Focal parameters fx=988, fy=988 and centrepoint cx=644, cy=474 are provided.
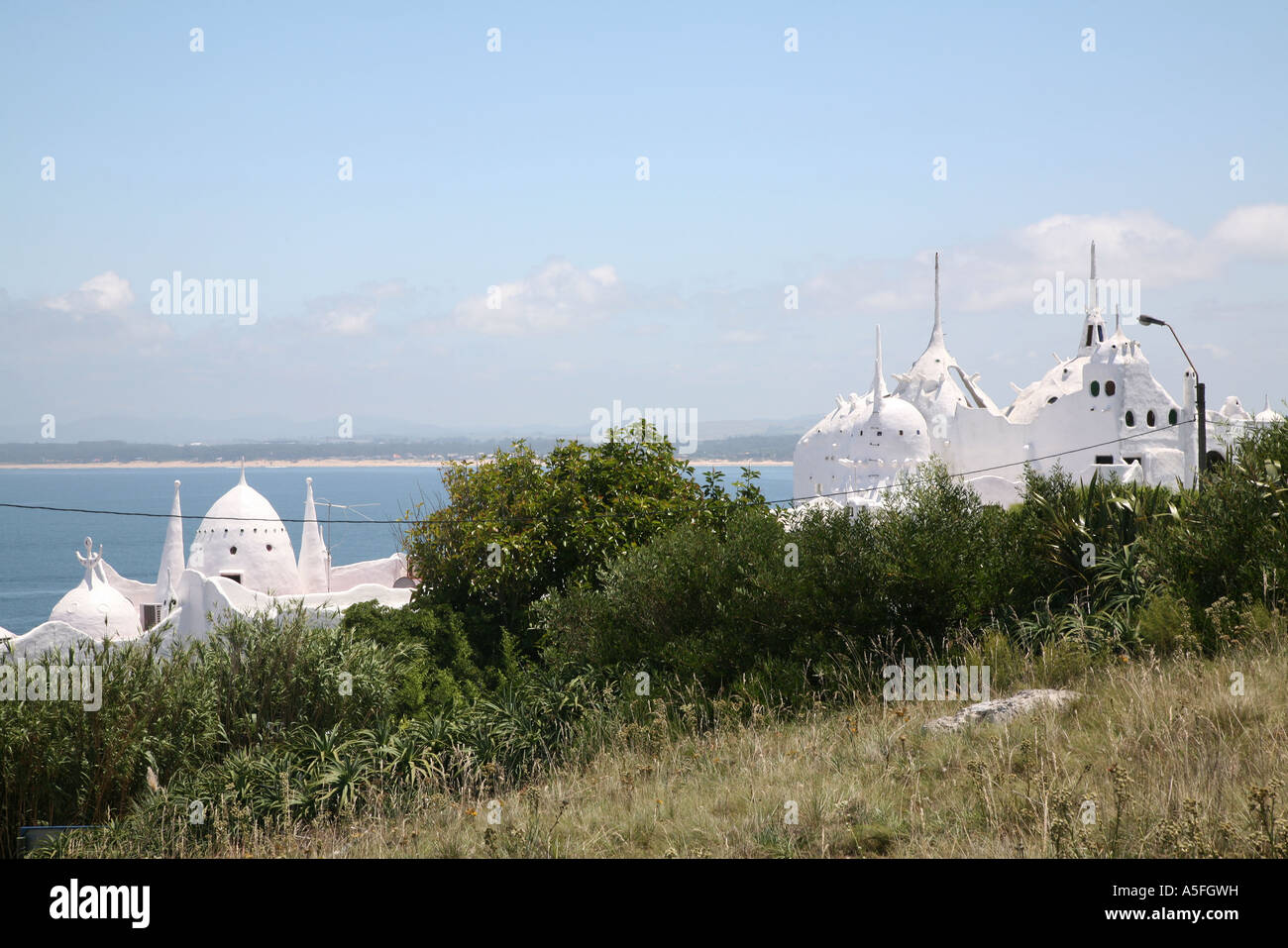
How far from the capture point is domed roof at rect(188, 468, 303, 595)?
103ft

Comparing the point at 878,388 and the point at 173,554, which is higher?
the point at 878,388

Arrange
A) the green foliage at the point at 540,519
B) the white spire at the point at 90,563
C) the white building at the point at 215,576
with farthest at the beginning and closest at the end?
the white spire at the point at 90,563
the white building at the point at 215,576
the green foliage at the point at 540,519

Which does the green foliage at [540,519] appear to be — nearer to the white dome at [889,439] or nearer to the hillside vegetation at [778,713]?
the hillside vegetation at [778,713]

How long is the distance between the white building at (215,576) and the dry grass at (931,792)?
1845 cm

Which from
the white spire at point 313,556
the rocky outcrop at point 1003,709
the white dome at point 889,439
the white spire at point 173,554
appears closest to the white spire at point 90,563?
the white spire at point 173,554

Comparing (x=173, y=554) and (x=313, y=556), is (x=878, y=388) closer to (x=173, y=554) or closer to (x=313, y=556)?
(x=313, y=556)

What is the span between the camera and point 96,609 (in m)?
31.6

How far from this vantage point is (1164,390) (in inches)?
1547

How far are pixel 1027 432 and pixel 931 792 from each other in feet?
127

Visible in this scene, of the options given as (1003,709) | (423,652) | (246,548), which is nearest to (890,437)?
(246,548)

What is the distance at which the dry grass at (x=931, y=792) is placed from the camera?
214 inches
